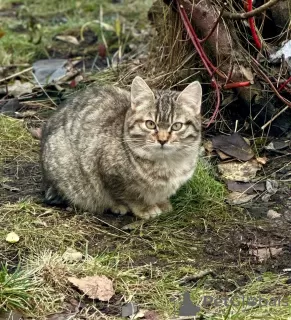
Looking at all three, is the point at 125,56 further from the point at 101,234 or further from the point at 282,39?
the point at 101,234

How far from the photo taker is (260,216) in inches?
205

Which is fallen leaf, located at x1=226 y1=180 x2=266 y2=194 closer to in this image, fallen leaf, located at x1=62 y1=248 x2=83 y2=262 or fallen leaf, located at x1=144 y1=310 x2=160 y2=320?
fallen leaf, located at x1=62 y1=248 x2=83 y2=262

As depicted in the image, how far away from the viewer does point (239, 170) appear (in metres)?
5.81

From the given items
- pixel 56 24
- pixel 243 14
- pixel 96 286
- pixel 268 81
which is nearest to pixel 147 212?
pixel 96 286

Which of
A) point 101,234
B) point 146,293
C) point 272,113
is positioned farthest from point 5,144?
point 146,293

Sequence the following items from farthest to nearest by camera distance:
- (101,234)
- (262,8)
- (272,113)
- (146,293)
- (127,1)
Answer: (127,1), (272,113), (262,8), (101,234), (146,293)

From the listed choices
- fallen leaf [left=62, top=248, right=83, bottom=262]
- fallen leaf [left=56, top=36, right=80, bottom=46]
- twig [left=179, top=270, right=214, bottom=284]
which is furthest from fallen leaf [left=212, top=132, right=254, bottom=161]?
fallen leaf [left=56, top=36, right=80, bottom=46]

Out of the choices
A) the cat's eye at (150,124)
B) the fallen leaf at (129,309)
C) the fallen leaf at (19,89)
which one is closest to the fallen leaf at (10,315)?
the fallen leaf at (129,309)

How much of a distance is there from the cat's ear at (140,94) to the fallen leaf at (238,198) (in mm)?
959

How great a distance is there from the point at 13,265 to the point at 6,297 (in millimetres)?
530

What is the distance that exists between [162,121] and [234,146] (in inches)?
49.7

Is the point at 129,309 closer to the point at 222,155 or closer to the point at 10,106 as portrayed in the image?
the point at 222,155

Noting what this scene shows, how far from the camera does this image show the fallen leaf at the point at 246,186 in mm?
5570

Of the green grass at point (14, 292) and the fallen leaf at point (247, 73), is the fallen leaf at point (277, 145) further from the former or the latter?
the green grass at point (14, 292)
